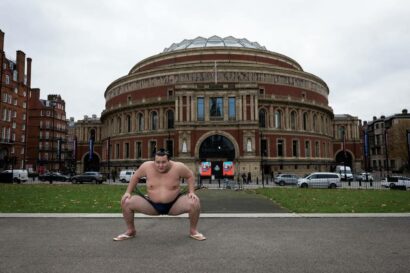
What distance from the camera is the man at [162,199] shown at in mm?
6812

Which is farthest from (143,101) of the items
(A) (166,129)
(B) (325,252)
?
(B) (325,252)

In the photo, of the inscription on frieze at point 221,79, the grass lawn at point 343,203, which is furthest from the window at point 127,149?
the grass lawn at point 343,203

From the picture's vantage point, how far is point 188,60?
188 feet

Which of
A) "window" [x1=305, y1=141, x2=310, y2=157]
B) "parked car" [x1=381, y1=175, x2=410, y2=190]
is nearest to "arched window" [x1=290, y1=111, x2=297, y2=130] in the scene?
"window" [x1=305, y1=141, x2=310, y2=157]

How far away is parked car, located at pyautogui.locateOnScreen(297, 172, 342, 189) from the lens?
3269 cm

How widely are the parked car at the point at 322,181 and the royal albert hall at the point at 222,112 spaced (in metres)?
12.0

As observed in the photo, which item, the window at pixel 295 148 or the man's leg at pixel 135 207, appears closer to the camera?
the man's leg at pixel 135 207

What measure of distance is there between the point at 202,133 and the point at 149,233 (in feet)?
130

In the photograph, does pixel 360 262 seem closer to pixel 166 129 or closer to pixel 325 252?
pixel 325 252

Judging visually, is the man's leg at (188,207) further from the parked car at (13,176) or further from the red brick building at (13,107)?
the red brick building at (13,107)

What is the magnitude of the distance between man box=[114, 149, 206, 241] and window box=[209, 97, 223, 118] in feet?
135

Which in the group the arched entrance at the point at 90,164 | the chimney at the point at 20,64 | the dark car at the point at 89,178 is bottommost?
the dark car at the point at 89,178

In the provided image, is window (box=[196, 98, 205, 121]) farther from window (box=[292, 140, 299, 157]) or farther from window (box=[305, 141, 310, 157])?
window (box=[305, 141, 310, 157])

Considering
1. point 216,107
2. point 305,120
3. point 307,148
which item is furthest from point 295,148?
point 216,107
